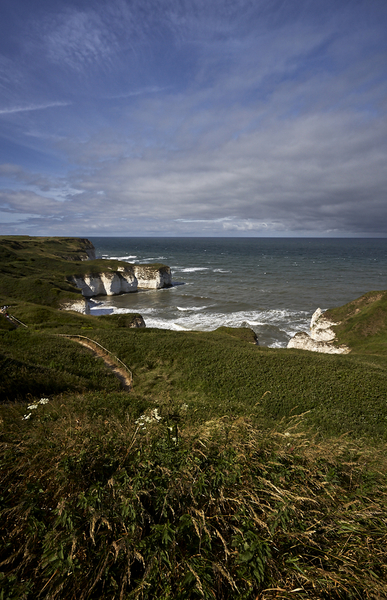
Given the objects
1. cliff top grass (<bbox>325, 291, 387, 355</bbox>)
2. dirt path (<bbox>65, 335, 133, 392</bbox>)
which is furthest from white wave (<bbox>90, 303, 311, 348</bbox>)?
dirt path (<bbox>65, 335, 133, 392</bbox>)

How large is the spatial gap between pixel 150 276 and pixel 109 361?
68972mm

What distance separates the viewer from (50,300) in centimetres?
5391

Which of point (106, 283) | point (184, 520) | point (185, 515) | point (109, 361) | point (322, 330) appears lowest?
point (322, 330)

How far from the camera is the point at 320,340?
1660 inches

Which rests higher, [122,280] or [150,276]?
[150,276]

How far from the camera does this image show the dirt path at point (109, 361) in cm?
1877

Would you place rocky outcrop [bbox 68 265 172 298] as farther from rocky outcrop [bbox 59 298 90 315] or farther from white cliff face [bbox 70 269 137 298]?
rocky outcrop [bbox 59 298 90 315]

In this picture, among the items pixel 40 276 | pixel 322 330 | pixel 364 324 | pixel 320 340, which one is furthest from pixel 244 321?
pixel 40 276

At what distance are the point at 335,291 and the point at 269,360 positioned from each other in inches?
2679

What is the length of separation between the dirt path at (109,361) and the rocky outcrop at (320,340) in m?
27.1

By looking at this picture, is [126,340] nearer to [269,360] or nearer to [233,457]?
[269,360]

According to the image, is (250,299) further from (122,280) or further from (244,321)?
(122,280)

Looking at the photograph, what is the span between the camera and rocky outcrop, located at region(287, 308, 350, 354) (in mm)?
37844

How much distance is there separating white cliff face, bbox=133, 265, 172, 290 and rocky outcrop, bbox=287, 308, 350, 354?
177ft
